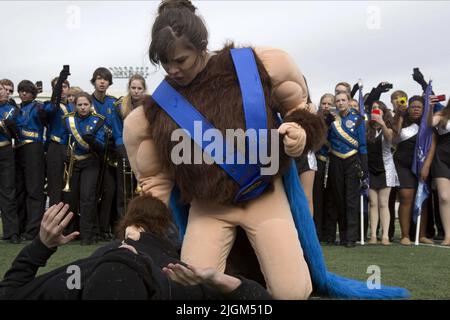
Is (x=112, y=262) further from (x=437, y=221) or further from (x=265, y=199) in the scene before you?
(x=437, y=221)

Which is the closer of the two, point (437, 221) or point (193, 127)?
point (193, 127)

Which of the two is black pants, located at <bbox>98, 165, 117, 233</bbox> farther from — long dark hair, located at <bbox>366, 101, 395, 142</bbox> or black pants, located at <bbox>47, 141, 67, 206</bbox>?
long dark hair, located at <bbox>366, 101, 395, 142</bbox>

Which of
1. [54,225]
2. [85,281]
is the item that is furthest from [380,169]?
[85,281]

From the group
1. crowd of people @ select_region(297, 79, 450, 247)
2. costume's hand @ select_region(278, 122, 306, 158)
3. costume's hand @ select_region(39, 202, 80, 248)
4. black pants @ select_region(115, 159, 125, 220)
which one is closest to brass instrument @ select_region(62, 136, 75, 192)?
black pants @ select_region(115, 159, 125, 220)

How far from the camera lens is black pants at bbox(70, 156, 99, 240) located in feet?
23.4

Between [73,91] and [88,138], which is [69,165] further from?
[73,91]

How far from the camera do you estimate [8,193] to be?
7203 mm

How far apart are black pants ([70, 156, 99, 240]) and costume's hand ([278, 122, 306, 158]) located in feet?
13.9

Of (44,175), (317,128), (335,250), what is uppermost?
(317,128)

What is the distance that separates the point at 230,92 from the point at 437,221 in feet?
18.8

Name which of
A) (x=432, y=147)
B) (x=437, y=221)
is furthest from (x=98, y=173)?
(x=437, y=221)

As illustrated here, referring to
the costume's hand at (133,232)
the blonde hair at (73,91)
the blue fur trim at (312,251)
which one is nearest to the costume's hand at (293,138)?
the blue fur trim at (312,251)

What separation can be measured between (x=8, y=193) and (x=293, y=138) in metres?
4.81

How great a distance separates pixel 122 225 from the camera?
3.24m
